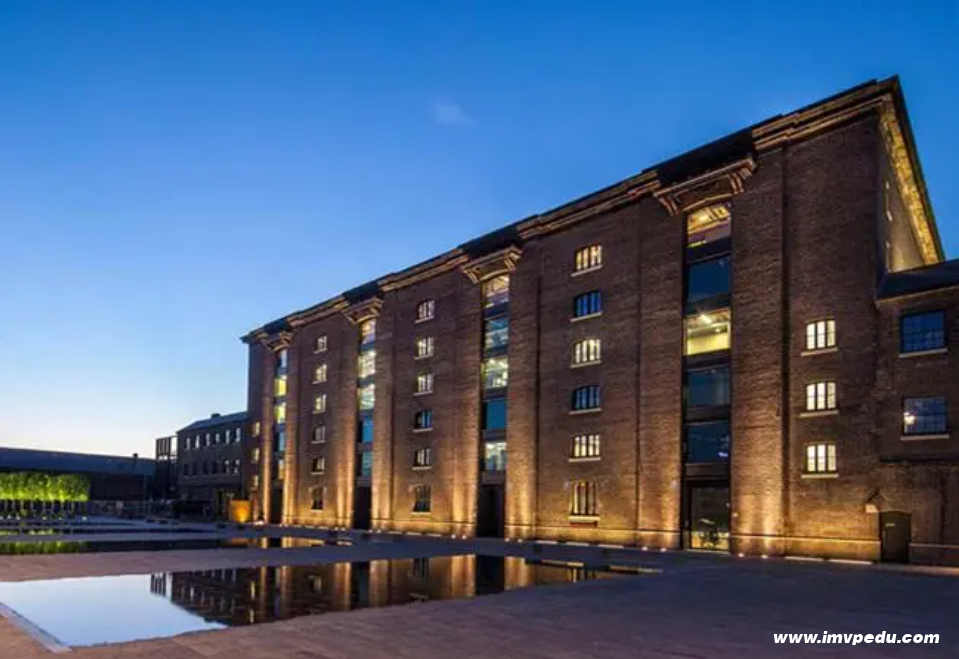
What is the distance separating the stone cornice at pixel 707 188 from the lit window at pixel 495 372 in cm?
1476

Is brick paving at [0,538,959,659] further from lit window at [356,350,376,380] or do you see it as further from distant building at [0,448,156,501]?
distant building at [0,448,156,501]

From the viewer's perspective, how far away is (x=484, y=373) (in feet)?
169

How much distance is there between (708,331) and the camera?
38125mm

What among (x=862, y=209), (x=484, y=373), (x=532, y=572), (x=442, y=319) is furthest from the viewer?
(x=442, y=319)

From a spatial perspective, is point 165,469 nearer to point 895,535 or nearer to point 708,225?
point 708,225

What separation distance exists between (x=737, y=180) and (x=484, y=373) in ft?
67.8

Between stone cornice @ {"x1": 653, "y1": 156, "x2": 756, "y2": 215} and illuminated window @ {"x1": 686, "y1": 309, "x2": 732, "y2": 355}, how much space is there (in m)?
5.16

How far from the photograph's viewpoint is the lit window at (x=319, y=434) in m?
68.6

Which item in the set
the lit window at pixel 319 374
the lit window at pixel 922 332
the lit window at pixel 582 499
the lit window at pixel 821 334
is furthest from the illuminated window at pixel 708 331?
the lit window at pixel 319 374

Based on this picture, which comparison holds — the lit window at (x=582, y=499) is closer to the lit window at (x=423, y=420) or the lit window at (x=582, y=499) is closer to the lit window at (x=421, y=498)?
the lit window at (x=421, y=498)

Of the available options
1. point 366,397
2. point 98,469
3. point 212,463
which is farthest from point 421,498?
point 98,469

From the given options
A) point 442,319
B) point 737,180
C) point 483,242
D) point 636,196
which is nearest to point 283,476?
point 442,319

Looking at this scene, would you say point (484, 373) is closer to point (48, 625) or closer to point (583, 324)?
point (583, 324)

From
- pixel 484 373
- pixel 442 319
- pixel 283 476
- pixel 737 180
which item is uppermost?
pixel 737 180
